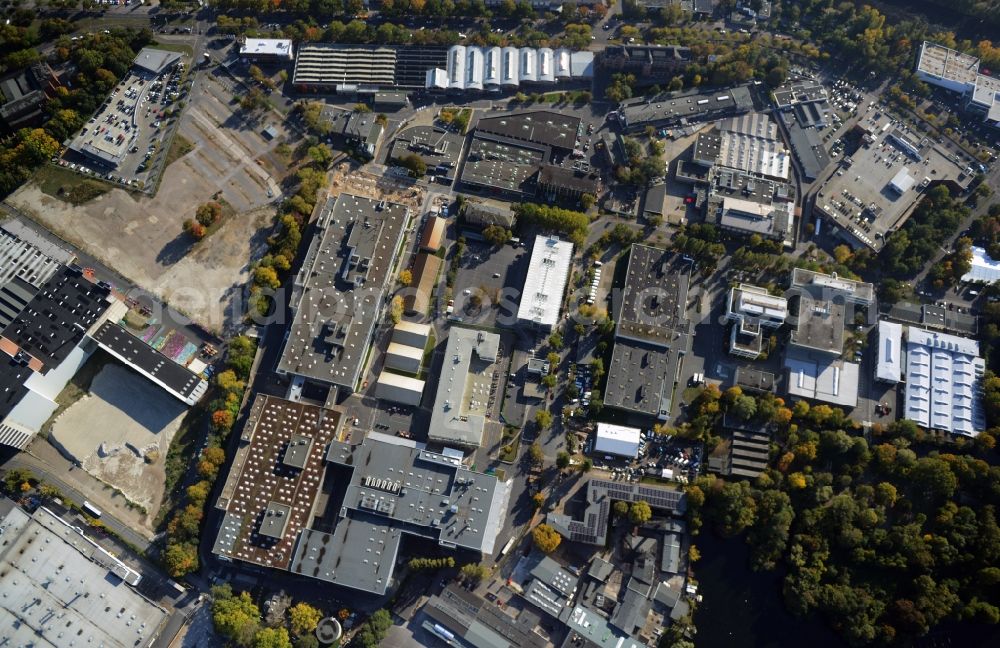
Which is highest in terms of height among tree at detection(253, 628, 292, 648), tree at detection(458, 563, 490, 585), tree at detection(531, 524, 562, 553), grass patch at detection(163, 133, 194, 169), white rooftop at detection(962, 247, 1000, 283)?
grass patch at detection(163, 133, 194, 169)

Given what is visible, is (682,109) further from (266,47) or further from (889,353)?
(266,47)

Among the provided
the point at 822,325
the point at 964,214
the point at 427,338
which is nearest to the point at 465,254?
the point at 427,338

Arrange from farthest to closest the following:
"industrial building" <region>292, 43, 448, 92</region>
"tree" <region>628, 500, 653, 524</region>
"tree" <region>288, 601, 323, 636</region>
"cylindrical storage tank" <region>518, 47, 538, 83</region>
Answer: "cylindrical storage tank" <region>518, 47, 538, 83</region>, "industrial building" <region>292, 43, 448, 92</region>, "tree" <region>628, 500, 653, 524</region>, "tree" <region>288, 601, 323, 636</region>

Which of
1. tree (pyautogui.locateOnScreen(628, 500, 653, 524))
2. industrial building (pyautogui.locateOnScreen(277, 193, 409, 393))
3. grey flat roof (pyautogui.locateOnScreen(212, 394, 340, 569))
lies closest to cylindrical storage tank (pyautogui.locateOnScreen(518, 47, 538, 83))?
industrial building (pyautogui.locateOnScreen(277, 193, 409, 393))

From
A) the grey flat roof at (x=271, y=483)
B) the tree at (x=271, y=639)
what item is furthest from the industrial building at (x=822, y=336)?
the tree at (x=271, y=639)

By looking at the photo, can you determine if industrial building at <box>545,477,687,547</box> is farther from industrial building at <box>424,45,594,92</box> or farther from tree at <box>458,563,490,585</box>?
industrial building at <box>424,45,594,92</box>

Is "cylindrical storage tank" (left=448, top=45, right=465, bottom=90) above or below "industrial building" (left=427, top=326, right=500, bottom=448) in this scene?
above

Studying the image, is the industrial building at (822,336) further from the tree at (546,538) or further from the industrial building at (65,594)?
the industrial building at (65,594)
